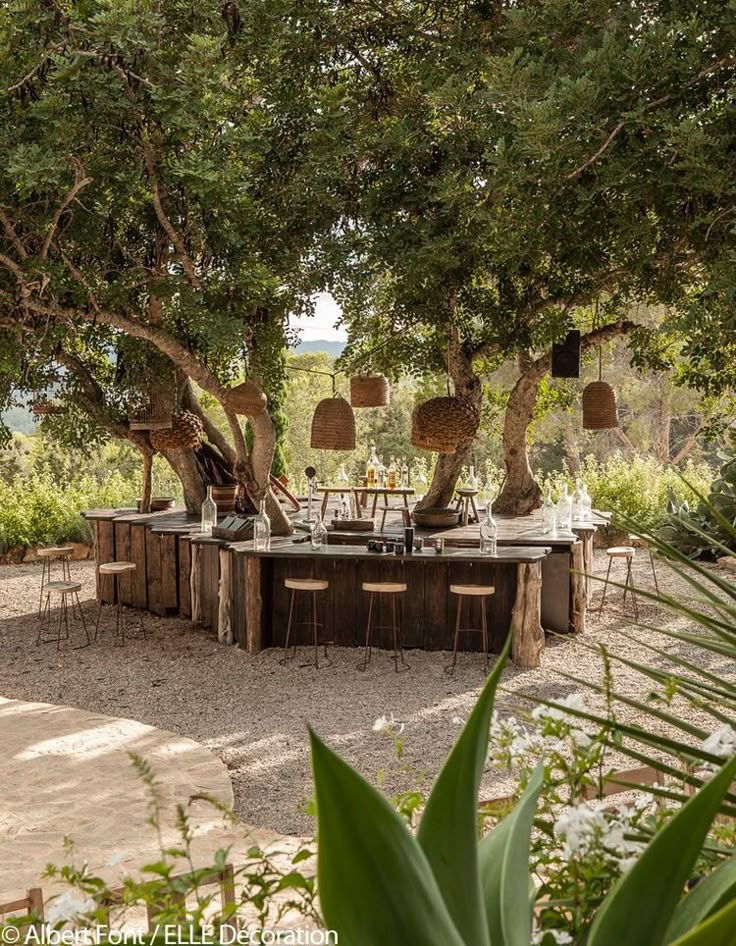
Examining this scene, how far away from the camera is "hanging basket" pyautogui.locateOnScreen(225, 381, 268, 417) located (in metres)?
8.60

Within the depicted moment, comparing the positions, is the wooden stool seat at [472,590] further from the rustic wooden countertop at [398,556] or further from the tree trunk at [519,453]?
the tree trunk at [519,453]

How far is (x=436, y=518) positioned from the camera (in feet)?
31.1

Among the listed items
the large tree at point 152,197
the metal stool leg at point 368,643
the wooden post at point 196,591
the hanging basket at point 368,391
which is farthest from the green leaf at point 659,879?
the hanging basket at point 368,391

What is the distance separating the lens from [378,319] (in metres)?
10.1

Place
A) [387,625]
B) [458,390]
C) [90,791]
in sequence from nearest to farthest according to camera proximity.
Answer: [90,791], [387,625], [458,390]

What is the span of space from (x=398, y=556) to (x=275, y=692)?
1.48 meters

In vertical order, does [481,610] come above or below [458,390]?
below

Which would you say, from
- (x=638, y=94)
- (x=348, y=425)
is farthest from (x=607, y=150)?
(x=348, y=425)

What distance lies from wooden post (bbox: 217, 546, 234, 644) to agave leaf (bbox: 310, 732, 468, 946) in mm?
7825

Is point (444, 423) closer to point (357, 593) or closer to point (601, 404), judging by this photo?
point (601, 404)

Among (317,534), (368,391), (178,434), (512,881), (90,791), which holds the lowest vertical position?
(90,791)

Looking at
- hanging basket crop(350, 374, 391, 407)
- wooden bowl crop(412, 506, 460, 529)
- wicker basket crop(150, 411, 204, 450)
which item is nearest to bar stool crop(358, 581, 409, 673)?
wooden bowl crop(412, 506, 460, 529)

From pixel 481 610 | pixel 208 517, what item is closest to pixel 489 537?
pixel 481 610

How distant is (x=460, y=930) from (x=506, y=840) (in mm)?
195
